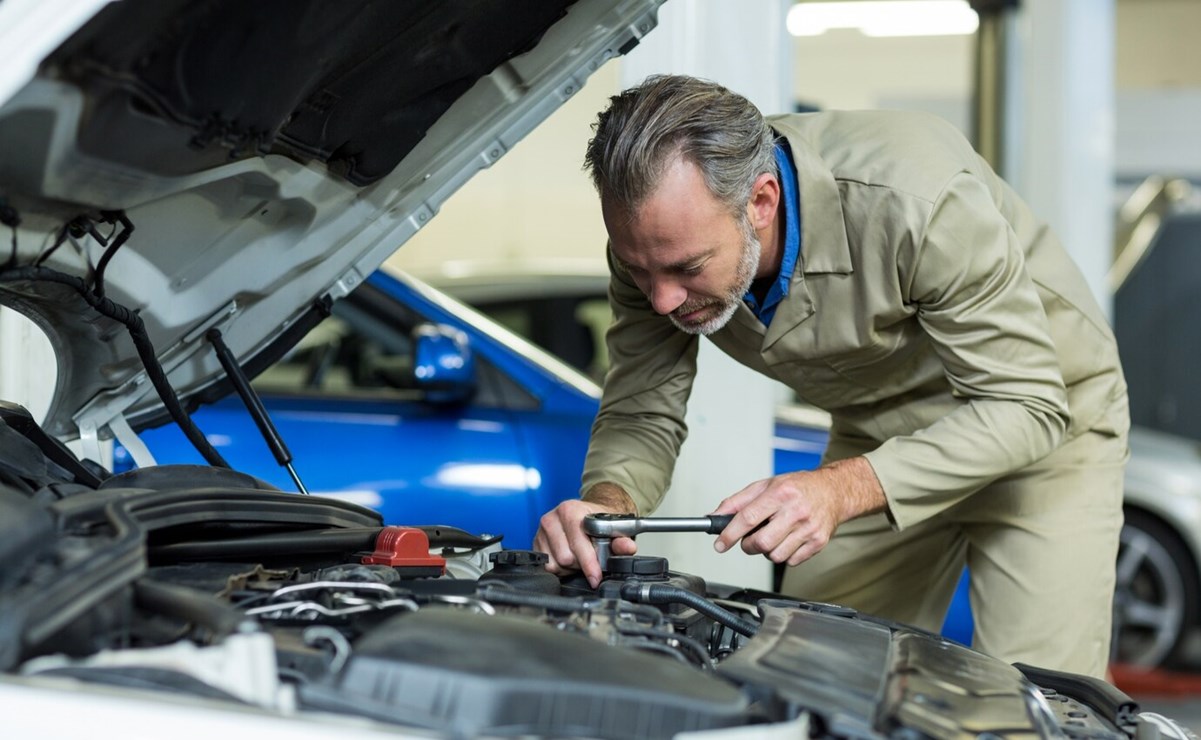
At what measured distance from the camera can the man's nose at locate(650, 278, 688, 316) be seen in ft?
6.61

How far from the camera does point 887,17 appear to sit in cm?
941

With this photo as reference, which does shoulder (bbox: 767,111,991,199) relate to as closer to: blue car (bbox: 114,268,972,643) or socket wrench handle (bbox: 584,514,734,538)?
socket wrench handle (bbox: 584,514,734,538)

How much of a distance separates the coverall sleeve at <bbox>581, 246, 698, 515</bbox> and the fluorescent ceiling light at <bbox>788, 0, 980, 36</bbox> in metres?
6.93

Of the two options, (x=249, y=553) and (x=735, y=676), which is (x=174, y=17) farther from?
(x=735, y=676)

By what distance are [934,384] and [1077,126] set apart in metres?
3.55

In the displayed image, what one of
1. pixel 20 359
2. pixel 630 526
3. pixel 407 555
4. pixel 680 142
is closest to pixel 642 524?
pixel 630 526

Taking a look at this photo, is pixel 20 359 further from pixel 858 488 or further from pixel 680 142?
pixel 858 488

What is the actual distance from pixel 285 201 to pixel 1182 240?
638 cm

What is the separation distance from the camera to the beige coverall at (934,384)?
205cm

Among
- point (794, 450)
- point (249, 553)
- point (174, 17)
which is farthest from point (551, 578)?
point (794, 450)

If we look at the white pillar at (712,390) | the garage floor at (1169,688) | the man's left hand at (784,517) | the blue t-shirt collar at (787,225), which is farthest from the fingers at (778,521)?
the garage floor at (1169,688)

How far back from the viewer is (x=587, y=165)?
209 cm

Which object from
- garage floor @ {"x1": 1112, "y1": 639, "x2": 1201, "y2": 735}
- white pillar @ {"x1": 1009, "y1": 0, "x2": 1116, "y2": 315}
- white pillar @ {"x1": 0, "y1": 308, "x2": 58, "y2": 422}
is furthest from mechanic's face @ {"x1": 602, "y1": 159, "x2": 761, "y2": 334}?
white pillar @ {"x1": 1009, "y1": 0, "x2": 1116, "y2": 315}

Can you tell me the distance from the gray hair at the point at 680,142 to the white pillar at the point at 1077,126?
375 centimetres
